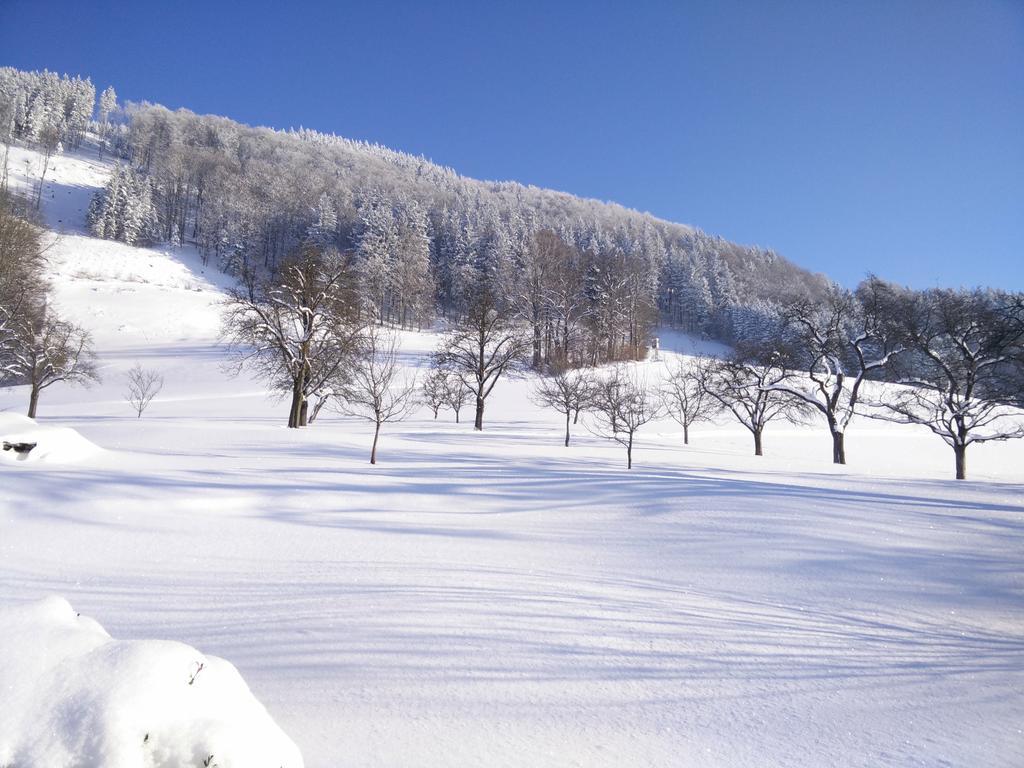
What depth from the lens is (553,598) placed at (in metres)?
5.10

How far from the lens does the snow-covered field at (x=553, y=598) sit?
3162 millimetres

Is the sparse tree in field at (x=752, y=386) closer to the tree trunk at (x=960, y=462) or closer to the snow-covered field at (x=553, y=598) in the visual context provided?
the tree trunk at (x=960, y=462)

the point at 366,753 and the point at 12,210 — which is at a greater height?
the point at 12,210

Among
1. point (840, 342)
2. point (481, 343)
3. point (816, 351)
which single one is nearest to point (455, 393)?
point (481, 343)

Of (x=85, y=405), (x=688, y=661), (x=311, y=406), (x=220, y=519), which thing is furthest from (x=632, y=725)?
(x=85, y=405)

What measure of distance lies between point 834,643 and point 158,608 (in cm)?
677

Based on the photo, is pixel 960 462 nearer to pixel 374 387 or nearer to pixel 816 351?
pixel 816 351

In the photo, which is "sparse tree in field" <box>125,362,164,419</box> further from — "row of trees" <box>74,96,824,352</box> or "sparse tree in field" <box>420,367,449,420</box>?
"sparse tree in field" <box>420,367,449,420</box>

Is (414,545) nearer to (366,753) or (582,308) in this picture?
(366,753)

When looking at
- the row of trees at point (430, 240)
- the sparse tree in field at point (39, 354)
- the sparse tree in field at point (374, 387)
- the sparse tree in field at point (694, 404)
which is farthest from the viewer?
the row of trees at point (430, 240)

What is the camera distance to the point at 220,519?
24.6 ft

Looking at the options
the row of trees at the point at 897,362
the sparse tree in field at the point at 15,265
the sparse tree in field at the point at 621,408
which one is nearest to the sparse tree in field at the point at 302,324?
the sparse tree in field at the point at 15,265

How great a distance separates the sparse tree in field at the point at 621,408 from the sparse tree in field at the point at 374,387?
7.53m

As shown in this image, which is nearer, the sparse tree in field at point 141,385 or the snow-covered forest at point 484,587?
the snow-covered forest at point 484,587
